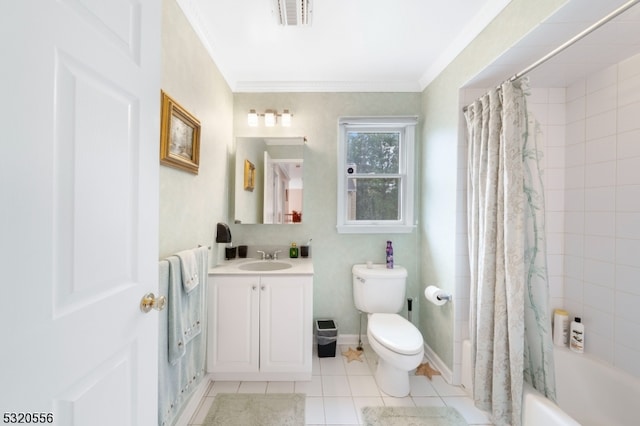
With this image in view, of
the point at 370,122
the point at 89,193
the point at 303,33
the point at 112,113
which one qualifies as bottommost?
the point at 89,193

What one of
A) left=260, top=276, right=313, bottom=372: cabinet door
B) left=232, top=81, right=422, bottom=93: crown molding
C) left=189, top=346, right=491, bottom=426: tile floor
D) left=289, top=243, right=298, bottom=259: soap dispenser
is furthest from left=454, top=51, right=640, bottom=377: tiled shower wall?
left=289, top=243, right=298, bottom=259: soap dispenser

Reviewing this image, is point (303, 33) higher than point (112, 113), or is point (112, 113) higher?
point (303, 33)

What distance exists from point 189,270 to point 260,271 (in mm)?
609

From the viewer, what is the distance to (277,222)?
2.44 meters

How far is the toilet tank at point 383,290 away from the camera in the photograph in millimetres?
2244

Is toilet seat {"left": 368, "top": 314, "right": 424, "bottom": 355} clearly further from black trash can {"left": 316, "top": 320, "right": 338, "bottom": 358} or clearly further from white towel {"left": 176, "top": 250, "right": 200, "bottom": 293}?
white towel {"left": 176, "top": 250, "right": 200, "bottom": 293}

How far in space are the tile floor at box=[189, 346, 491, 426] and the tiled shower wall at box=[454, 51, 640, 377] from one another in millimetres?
403

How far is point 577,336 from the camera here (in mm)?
1662

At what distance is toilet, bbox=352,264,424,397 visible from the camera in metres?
1.68

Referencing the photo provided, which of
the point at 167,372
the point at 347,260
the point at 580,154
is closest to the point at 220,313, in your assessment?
the point at 167,372

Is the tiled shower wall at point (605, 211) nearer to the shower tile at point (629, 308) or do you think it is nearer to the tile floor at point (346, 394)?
the shower tile at point (629, 308)

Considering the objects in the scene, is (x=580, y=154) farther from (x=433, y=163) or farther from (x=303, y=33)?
(x=303, y=33)

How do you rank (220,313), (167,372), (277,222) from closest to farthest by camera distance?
(167,372) < (220,313) < (277,222)

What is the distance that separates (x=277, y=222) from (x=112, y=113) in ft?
5.78
